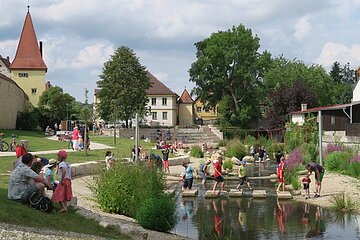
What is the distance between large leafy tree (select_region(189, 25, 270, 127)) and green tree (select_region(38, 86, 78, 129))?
16243 mm

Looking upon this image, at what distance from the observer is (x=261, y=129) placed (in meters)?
66.3

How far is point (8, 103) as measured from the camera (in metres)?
52.5

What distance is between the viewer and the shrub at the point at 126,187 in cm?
1465

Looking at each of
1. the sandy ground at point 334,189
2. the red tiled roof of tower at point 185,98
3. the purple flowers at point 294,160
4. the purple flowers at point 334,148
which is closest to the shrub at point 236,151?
the purple flowers at point 294,160

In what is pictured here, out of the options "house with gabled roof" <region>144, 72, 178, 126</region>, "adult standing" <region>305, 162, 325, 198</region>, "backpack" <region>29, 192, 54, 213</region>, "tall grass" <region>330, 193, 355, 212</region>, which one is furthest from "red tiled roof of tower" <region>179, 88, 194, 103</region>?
"backpack" <region>29, 192, 54, 213</region>

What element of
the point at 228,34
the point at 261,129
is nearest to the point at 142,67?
the point at 228,34

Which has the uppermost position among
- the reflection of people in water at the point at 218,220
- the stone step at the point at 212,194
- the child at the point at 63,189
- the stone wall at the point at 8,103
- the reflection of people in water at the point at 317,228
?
the stone wall at the point at 8,103

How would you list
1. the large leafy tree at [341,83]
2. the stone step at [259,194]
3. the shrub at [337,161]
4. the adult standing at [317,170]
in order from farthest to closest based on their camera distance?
the large leafy tree at [341,83] → the shrub at [337,161] → the stone step at [259,194] → the adult standing at [317,170]

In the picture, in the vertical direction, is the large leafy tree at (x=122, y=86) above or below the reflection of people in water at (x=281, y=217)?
above

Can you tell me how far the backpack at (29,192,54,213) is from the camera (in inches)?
432

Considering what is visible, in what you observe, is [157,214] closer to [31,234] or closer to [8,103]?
[31,234]

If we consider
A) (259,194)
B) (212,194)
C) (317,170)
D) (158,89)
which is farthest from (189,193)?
(158,89)

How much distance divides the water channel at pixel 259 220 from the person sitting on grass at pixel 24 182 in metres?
4.49

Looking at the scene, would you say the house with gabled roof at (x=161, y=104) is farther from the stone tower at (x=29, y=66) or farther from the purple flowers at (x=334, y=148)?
the purple flowers at (x=334, y=148)
